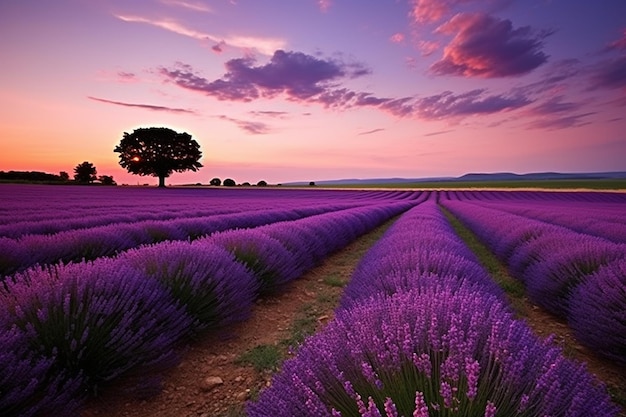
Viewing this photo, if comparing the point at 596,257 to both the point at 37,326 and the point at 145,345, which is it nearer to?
the point at 145,345

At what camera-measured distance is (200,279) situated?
302cm

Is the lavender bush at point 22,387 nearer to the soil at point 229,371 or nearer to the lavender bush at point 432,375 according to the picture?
the soil at point 229,371

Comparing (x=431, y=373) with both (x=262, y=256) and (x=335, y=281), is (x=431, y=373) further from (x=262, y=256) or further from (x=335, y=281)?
(x=335, y=281)

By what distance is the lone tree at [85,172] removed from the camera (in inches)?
2242

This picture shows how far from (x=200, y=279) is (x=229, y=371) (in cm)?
82

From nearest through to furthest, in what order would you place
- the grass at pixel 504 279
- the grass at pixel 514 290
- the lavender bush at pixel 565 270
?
1. the grass at pixel 514 290
2. the lavender bush at pixel 565 270
3. the grass at pixel 504 279

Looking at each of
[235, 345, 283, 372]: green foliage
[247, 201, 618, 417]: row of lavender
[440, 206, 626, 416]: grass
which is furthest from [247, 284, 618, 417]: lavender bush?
[235, 345, 283, 372]: green foliage

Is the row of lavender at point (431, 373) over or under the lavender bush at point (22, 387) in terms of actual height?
over

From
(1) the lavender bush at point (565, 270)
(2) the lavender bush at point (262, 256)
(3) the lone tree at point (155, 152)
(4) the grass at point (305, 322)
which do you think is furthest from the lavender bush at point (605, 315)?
(3) the lone tree at point (155, 152)

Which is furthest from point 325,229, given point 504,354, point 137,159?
point 137,159

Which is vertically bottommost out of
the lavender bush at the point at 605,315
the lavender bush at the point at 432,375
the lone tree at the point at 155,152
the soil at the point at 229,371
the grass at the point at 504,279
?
the grass at the point at 504,279

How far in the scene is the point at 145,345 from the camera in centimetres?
222

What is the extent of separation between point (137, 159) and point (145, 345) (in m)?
46.5

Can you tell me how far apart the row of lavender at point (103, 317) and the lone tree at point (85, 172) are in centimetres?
6541
